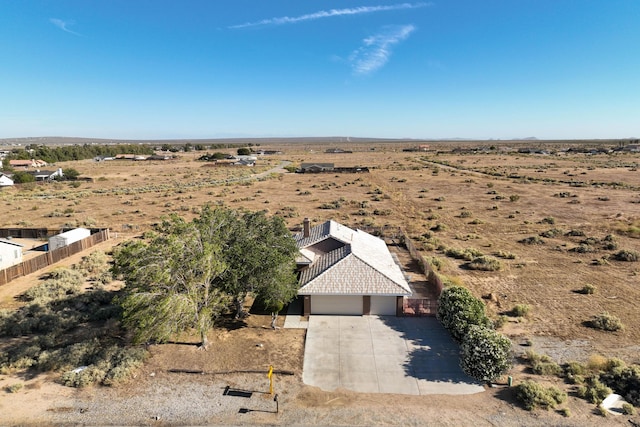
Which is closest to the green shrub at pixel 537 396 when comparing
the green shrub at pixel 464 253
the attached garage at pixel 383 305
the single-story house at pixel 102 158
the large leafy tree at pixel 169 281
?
the attached garage at pixel 383 305

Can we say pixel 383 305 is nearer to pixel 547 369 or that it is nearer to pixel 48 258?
pixel 547 369

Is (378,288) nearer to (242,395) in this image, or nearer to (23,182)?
(242,395)

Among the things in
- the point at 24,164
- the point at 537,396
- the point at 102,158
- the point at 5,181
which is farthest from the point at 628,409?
the point at 102,158

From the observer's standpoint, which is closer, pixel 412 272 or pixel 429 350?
pixel 429 350

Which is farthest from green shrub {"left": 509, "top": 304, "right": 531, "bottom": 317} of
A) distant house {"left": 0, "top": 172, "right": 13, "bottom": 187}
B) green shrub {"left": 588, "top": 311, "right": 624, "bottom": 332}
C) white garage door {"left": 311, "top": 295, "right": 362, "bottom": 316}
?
distant house {"left": 0, "top": 172, "right": 13, "bottom": 187}

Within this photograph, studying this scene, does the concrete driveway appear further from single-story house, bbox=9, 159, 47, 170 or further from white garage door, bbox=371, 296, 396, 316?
single-story house, bbox=9, 159, 47, 170
